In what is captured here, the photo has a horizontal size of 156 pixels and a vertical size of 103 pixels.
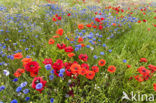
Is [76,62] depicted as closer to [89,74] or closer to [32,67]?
[89,74]

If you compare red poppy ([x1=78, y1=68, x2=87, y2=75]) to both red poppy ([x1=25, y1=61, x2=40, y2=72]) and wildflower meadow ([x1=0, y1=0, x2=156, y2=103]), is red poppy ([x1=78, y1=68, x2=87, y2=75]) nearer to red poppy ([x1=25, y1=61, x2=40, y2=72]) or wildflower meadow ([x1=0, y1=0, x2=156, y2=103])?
wildflower meadow ([x1=0, y1=0, x2=156, y2=103])

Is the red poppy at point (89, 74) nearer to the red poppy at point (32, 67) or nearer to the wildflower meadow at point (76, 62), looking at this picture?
the wildflower meadow at point (76, 62)

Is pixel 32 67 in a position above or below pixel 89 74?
above

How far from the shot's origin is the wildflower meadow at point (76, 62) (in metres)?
1.40

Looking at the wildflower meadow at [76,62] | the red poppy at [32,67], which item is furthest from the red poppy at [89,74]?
the red poppy at [32,67]

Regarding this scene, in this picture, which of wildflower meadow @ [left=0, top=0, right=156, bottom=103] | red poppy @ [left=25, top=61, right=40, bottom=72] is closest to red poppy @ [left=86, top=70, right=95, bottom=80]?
wildflower meadow @ [left=0, top=0, right=156, bottom=103]

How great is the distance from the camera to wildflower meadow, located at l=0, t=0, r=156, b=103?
55.2 inches

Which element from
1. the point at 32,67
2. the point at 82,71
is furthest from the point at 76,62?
the point at 32,67

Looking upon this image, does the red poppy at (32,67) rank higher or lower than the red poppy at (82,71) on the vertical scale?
higher

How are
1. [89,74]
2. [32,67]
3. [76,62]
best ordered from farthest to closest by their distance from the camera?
[76,62], [89,74], [32,67]

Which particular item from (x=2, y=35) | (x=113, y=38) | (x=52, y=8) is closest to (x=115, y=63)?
(x=113, y=38)

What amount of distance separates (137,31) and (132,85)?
2031mm

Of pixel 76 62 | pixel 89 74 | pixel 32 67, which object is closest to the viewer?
pixel 32 67

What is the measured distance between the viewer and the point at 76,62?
162 centimetres
